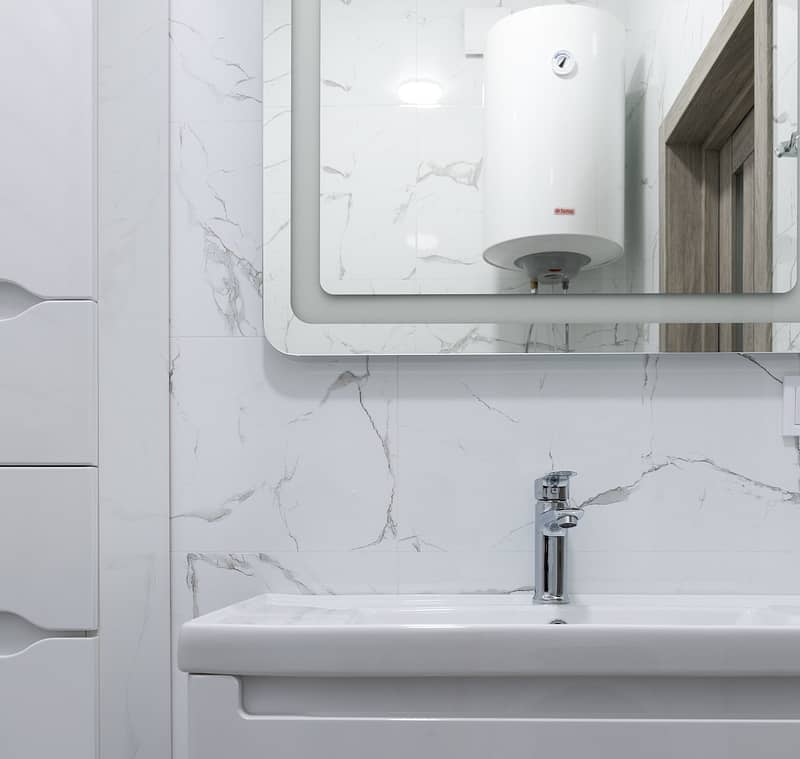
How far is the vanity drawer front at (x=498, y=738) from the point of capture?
0.81 meters

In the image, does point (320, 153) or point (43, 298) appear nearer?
point (43, 298)

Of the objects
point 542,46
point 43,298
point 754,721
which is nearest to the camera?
point 754,721

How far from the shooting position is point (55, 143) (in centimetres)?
97

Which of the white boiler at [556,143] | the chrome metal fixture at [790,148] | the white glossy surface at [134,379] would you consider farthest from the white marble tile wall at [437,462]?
the chrome metal fixture at [790,148]

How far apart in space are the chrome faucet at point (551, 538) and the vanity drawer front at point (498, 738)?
0.25m

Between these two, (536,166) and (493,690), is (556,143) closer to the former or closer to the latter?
(536,166)

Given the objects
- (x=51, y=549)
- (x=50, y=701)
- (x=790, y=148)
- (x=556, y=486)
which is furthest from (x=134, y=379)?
(x=790, y=148)

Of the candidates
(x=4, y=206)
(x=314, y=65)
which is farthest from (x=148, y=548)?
(x=314, y=65)

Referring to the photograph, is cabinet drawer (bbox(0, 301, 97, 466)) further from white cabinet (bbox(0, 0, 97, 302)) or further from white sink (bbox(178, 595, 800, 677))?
white sink (bbox(178, 595, 800, 677))

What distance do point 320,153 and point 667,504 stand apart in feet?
2.13

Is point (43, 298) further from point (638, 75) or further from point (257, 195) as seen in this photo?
point (638, 75)

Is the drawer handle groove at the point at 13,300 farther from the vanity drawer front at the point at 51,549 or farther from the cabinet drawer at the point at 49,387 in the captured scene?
the vanity drawer front at the point at 51,549

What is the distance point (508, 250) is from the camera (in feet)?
3.61

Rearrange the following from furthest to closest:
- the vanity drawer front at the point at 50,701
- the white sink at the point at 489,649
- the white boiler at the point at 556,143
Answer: the white boiler at the point at 556,143 → the vanity drawer front at the point at 50,701 → the white sink at the point at 489,649
